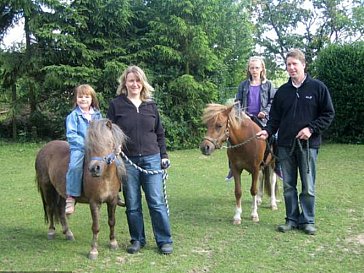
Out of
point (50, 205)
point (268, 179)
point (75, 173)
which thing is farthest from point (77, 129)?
point (268, 179)

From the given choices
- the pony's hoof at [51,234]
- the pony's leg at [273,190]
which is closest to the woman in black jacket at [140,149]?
the pony's hoof at [51,234]

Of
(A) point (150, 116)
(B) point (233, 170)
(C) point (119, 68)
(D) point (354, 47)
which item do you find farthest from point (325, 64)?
(A) point (150, 116)

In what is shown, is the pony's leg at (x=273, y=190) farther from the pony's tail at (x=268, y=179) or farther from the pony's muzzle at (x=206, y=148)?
the pony's muzzle at (x=206, y=148)

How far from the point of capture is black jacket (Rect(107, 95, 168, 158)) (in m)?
4.27

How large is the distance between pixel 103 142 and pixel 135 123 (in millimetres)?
436

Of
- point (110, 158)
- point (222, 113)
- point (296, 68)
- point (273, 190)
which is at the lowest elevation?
point (273, 190)

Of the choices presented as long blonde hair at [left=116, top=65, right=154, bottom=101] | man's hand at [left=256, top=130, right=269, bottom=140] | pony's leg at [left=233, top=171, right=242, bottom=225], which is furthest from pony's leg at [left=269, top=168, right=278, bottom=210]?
long blonde hair at [left=116, top=65, right=154, bottom=101]

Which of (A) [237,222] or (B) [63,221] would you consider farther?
(A) [237,222]

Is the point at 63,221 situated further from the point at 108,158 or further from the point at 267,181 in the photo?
the point at 267,181

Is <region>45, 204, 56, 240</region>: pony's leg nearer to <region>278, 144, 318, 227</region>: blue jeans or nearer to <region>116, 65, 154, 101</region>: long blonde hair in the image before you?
<region>116, 65, 154, 101</region>: long blonde hair

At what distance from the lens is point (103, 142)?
157 inches

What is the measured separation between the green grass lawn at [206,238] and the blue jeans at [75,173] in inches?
27.1

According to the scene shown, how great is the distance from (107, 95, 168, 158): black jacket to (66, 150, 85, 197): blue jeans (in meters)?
0.47

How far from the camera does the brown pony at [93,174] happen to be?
3.99m
